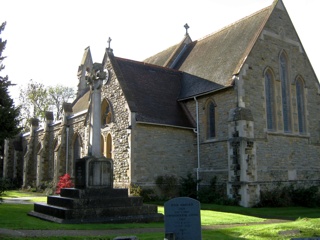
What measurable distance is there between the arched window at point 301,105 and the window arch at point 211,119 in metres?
6.05

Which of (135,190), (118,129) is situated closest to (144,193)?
(135,190)

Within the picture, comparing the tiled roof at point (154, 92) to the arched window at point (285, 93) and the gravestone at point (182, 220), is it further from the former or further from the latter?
the gravestone at point (182, 220)

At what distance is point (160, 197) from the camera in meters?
21.5

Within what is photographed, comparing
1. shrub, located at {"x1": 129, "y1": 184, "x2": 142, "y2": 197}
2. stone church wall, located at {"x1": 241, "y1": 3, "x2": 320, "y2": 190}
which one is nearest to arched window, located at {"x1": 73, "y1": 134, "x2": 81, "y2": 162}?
shrub, located at {"x1": 129, "y1": 184, "x2": 142, "y2": 197}

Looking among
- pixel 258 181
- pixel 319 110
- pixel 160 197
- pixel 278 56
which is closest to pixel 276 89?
pixel 278 56

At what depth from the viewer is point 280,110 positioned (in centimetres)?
2286

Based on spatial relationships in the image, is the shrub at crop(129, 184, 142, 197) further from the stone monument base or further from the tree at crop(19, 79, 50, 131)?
the tree at crop(19, 79, 50, 131)

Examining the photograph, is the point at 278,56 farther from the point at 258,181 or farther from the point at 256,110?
the point at 258,181

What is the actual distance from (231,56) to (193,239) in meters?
17.5

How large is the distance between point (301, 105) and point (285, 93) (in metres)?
1.79

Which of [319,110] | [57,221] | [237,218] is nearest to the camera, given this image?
[57,221]

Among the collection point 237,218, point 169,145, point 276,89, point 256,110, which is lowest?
point 237,218

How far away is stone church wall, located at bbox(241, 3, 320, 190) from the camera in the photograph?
69.9ft

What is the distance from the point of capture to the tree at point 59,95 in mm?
52853
